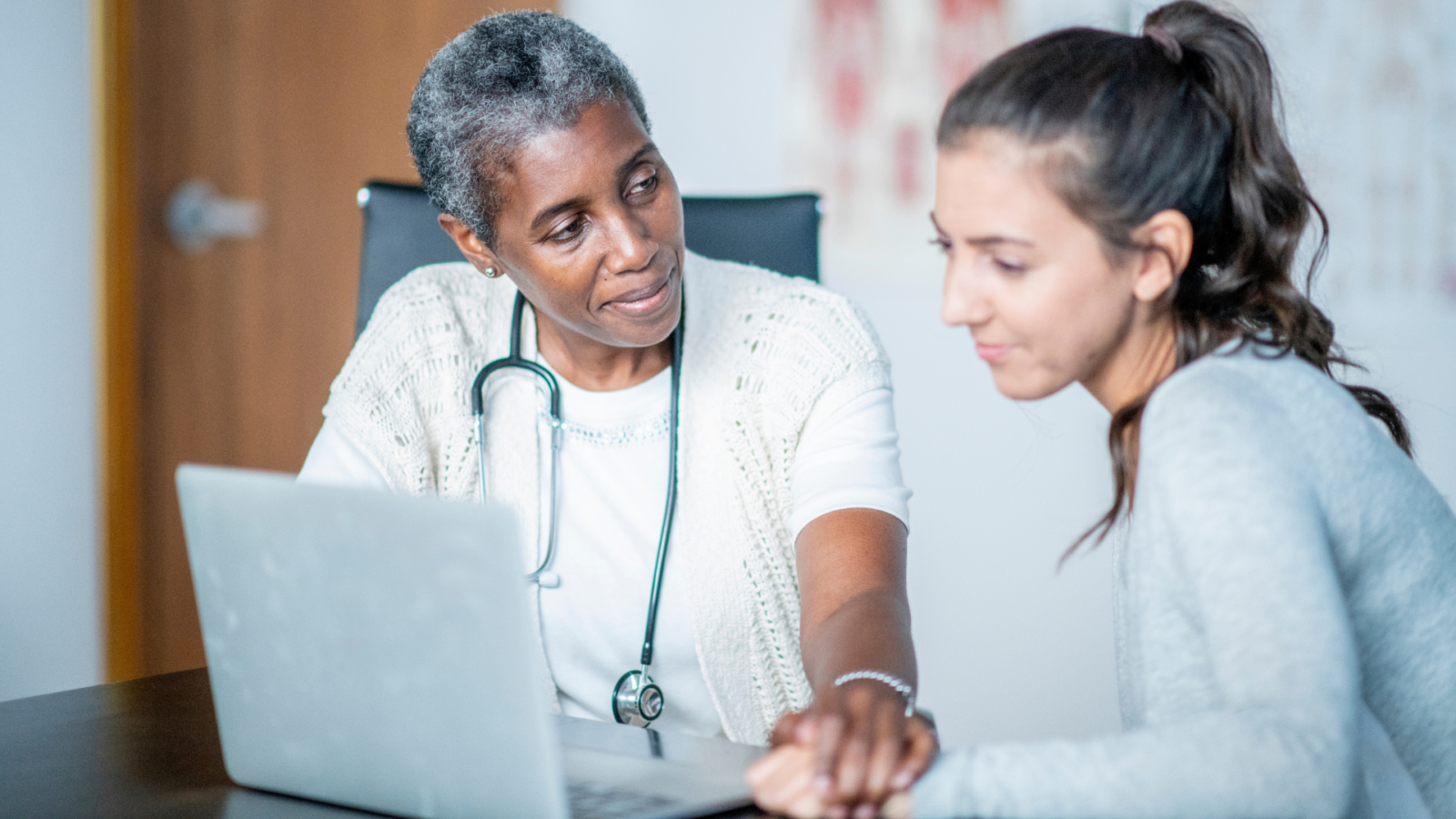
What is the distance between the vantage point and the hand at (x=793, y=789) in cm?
63

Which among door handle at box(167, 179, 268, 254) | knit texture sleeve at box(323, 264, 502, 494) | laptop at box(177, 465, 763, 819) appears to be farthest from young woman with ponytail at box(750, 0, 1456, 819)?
door handle at box(167, 179, 268, 254)

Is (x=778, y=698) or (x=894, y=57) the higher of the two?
(x=894, y=57)

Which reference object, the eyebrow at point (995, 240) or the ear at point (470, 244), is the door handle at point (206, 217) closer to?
the ear at point (470, 244)

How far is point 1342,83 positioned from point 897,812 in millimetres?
1730

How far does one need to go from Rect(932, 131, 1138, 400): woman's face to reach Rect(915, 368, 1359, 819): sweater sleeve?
12 centimetres

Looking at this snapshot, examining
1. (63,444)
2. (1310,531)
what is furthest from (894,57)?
(1310,531)

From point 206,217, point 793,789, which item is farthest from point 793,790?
point 206,217

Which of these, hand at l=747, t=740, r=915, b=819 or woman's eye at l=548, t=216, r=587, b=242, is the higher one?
woman's eye at l=548, t=216, r=587, b=242

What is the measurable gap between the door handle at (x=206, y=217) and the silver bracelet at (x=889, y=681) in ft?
5.20

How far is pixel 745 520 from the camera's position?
3.90ft

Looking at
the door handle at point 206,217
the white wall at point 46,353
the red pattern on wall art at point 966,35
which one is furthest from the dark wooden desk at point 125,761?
the red pattern on wall art at point 966,35

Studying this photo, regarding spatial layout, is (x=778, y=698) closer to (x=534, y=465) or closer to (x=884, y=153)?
(x=534, y=465)

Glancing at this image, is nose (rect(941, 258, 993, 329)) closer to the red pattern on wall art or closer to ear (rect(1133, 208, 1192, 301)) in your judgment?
ear (rect(1133, 208, 1192, 301))

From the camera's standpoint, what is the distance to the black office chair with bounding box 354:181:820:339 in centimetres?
137
